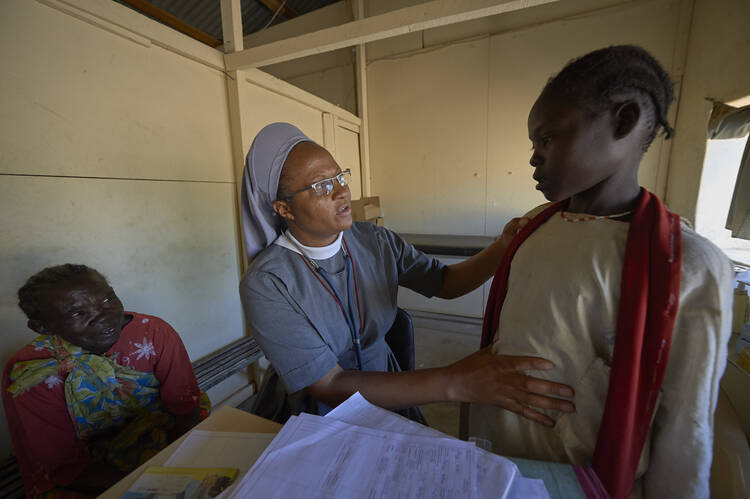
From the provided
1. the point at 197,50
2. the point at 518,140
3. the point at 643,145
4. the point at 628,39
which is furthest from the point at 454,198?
the point at 643,145

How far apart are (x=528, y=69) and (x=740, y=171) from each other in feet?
6.20

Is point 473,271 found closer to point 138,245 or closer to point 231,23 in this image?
point 138,245

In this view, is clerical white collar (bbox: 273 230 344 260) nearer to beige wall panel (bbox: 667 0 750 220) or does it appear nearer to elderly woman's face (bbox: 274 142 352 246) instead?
elderly woman's face (bbox: 274 142 352 246)

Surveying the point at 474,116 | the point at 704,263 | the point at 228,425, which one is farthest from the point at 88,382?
the point at 474,116

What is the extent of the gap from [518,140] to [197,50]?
112 inches

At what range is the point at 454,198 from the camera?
349 centimetres

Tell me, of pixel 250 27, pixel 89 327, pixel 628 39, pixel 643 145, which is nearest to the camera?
pixel 643 145

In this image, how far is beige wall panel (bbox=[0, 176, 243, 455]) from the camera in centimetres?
124

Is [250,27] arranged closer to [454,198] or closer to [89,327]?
[454,198]

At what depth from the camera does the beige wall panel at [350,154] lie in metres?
3.21

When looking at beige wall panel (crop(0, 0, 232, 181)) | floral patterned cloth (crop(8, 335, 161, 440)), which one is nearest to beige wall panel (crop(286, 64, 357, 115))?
beige wall panel (crop(0, 0, 232, 181))

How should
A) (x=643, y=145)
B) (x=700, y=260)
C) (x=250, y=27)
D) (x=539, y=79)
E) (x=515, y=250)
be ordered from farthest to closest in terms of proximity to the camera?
(x=250, y=27) < (x=539, y=79) < (x=515, y=250) < (x=643, y=145) < (x=700, y=260)

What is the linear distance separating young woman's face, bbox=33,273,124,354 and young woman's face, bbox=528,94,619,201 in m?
1.46

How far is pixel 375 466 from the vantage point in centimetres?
50
